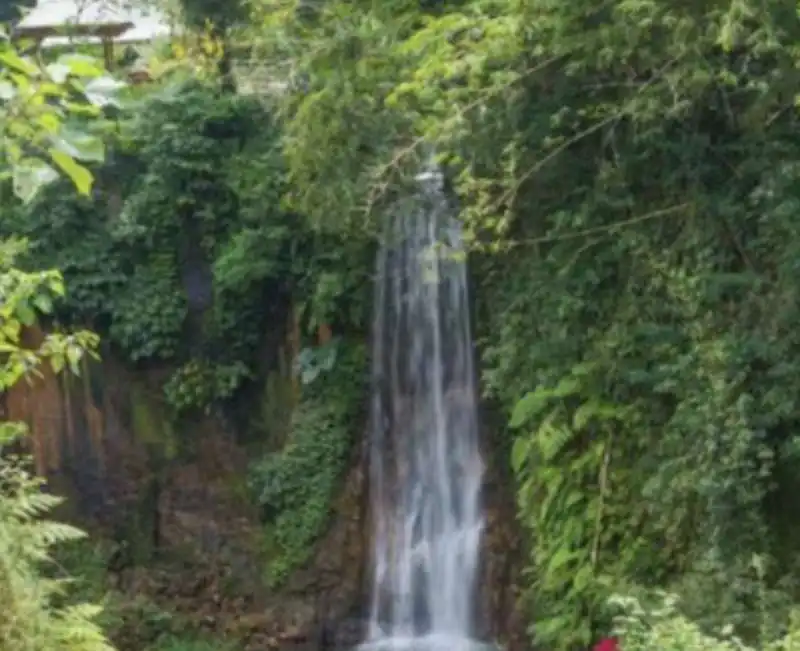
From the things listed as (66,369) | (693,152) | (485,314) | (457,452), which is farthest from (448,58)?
(66,369)

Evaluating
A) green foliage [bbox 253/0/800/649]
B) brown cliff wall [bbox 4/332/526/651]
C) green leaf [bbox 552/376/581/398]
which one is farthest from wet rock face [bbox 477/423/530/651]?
green leaf [bbox 552/376/581/398]

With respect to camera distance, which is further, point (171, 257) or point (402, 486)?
point (171, 257)

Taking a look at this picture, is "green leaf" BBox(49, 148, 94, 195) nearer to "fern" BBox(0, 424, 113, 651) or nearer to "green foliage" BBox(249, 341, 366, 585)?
"fern" BBox(0, 424, 113, 651)

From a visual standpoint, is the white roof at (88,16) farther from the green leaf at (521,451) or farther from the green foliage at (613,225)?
the green leaf at (521,451)

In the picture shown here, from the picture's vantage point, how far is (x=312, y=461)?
9727 mm

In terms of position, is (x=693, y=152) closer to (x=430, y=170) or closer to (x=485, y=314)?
(x=430, y=170)

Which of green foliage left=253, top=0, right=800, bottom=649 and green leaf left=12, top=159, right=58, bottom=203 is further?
green foliage left=253, top=0, right=800, bottom=649

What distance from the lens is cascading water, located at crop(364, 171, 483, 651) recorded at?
9250 mm

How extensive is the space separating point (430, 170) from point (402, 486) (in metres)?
3.01

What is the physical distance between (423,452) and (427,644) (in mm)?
1588

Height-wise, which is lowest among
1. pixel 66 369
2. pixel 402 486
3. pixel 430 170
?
pixel 402 486

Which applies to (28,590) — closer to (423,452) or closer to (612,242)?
(612,242)

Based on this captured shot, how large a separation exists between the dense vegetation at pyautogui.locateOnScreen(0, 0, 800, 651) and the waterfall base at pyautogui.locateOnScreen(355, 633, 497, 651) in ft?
3.37

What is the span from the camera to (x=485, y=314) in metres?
9.24
